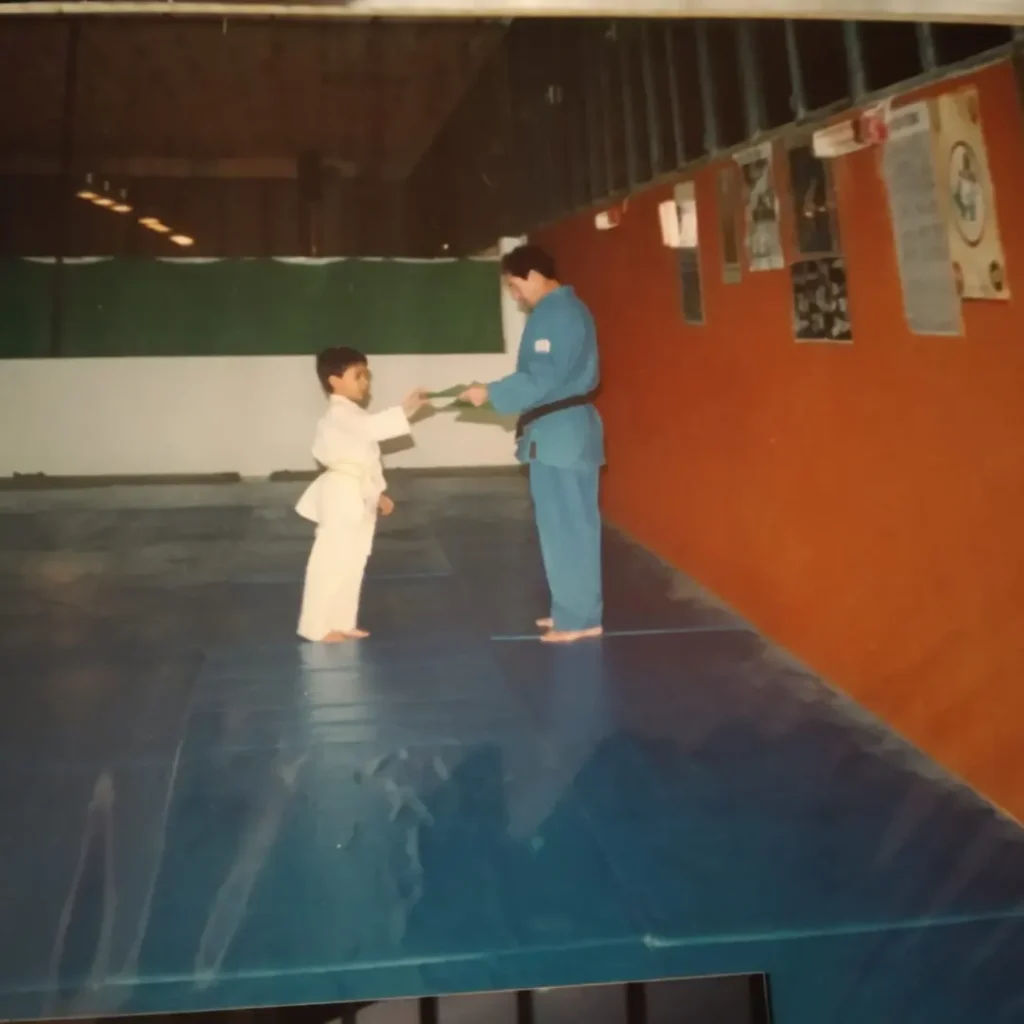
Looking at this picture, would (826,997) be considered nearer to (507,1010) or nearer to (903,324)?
(507,1010)

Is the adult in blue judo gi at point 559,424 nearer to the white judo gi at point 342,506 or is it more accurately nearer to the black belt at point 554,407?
the black belt at point 554,407

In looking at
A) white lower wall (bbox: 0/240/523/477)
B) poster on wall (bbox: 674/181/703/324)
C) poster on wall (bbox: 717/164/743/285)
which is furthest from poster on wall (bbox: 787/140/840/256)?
white lower wall (bbox: 0/240/523/477)

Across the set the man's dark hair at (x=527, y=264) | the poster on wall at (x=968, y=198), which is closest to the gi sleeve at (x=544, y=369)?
the man's dark hair at (x=527, y=264)

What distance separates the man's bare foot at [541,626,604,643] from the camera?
3.55 meters

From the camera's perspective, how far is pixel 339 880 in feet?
6.86

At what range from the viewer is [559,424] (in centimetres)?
343

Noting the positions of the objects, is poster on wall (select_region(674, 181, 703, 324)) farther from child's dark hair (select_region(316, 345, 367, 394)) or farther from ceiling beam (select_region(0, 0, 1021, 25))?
ceiling beam (select_region(0, 0, 1021, 25))

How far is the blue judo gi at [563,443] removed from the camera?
3350 mm

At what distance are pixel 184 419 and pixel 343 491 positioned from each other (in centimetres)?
395

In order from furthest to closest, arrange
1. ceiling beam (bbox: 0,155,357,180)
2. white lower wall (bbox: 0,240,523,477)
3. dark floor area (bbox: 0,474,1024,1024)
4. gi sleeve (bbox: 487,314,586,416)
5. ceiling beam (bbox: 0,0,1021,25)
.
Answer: ceiling beam (bbox: 0,155,357,180) < white lower wall (bbox: 0,240,523,477) < gi sleeve (bbox: 487,314,586,416) < dark floor area (bbox: 0,474,1024,1024) < ceiling beam (bbox: 0,0,1021,25)

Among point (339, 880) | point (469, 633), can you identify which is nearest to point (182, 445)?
point (469, 633)

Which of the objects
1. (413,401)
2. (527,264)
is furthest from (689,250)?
(413,401)

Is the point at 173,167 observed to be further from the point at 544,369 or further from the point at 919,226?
the point at 919,226

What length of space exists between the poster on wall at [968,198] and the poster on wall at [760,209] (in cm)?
89
